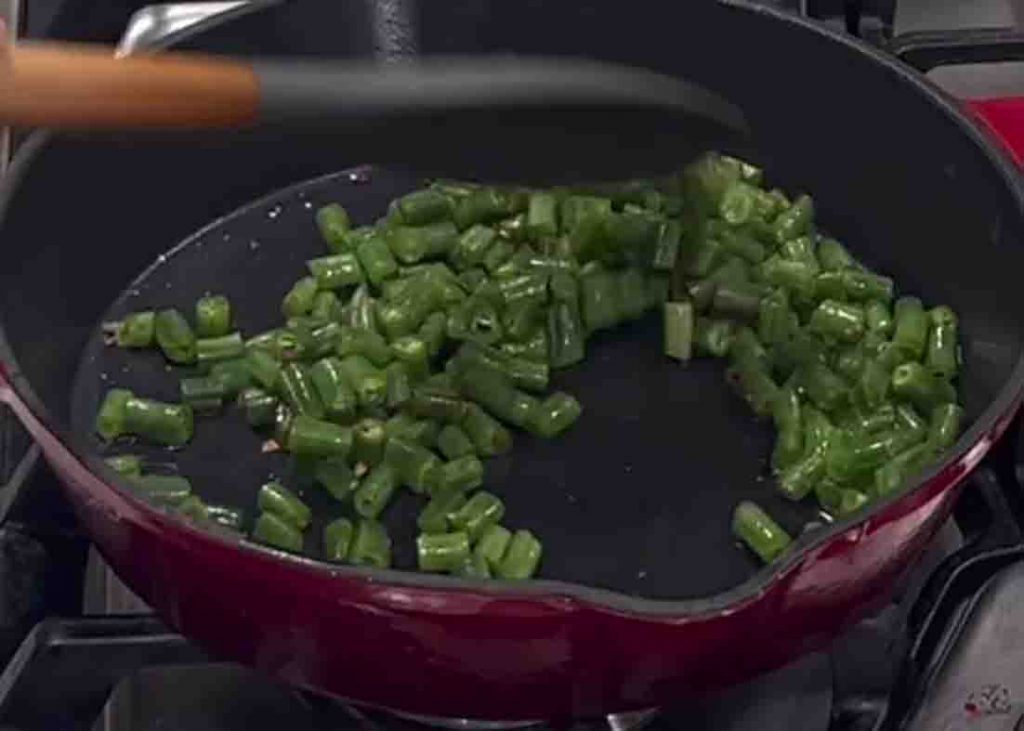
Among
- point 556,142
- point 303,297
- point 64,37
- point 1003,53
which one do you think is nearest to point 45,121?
point 556,142

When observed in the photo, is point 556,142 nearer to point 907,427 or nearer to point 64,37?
point 907,427

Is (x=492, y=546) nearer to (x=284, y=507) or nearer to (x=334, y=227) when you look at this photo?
(x=284, y=507)

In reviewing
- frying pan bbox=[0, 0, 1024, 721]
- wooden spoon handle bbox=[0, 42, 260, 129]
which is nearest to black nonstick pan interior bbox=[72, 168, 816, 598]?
frying pan bbox=[0, 0, 1024, 721]

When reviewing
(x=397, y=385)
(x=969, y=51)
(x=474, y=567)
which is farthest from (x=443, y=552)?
(x=969, y=51)

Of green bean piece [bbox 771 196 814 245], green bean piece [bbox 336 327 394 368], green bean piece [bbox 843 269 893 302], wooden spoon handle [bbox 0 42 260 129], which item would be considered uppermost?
wooden spoon handle [bbox 0 42 260 129]

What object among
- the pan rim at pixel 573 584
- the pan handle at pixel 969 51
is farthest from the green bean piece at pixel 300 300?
the pan handle at pixel 969 51

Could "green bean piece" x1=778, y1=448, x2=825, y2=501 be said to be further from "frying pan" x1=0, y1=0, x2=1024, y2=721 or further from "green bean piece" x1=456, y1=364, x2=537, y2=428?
"green bean piece" x1=456, y1=364, x2=537, y2=428
